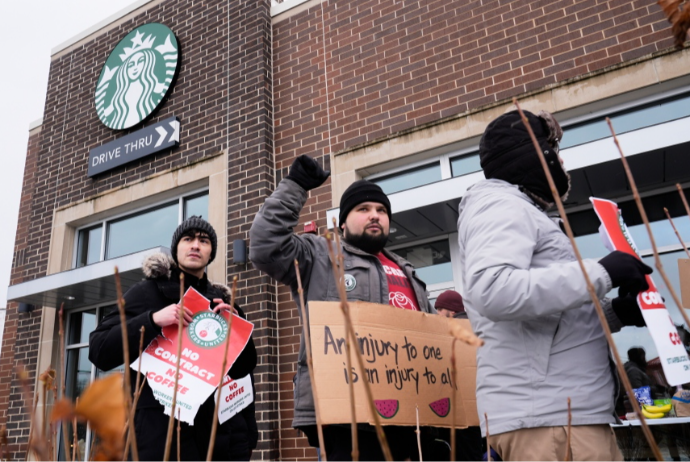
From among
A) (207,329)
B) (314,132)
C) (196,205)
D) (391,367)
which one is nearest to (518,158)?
(391,367)

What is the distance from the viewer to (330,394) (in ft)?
5.98

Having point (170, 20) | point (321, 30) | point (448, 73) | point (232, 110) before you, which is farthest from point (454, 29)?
point (170, 20)

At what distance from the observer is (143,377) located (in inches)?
92.0

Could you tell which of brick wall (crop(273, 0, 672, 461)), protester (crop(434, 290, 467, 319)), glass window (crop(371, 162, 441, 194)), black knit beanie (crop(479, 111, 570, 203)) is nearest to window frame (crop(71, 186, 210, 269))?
brick wall (crop(273, 0, 672, 461))

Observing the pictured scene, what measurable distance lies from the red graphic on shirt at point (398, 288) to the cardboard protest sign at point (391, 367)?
268 millimetres

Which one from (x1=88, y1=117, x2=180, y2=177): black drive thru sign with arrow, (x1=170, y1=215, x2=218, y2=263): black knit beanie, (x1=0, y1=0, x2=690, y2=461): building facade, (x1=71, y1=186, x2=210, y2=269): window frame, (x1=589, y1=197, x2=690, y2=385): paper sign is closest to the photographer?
(x1=589, y1=197, x2=690, y2=385): paper sign

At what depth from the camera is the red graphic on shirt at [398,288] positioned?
7.93ft

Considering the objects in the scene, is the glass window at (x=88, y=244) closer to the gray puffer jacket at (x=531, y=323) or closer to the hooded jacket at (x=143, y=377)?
the hooded jacket at (x=143, y=377)

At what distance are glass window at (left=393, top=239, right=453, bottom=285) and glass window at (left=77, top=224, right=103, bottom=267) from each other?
450 cm

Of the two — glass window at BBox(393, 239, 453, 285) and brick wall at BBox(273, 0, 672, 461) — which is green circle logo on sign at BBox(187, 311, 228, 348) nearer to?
brick wall at BBox(273, 0, 672, 461)

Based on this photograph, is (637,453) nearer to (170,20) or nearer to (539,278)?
(539,278)

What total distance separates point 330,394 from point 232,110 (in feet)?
18.1

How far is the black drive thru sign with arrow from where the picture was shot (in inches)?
282

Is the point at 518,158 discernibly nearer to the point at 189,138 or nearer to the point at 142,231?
the point at 189,138
